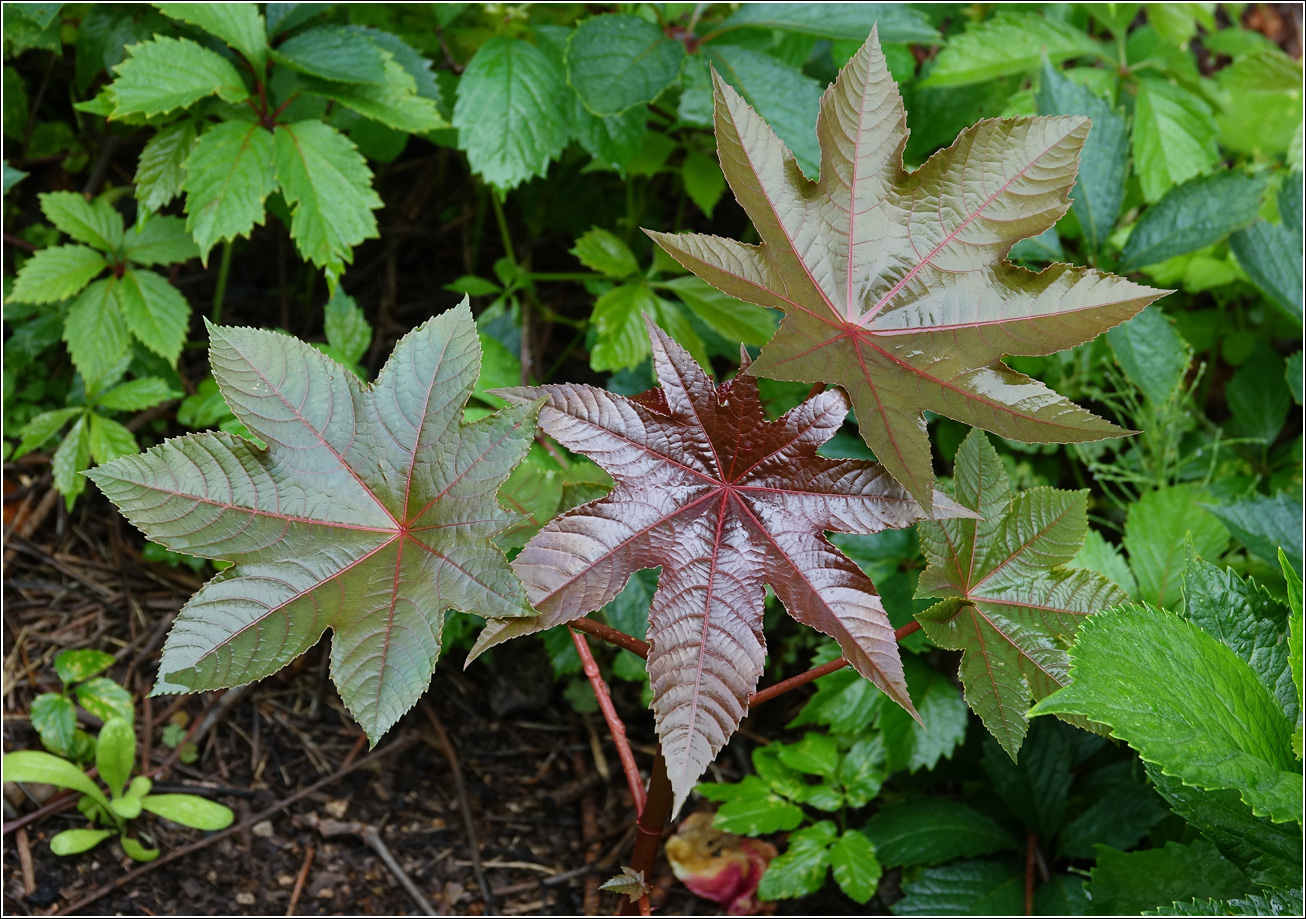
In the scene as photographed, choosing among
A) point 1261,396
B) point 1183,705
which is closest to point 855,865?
point 1183,705

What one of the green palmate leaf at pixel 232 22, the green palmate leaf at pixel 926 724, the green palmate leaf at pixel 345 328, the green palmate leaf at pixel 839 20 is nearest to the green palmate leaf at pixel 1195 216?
the green palmate leaf at pixel 839 20

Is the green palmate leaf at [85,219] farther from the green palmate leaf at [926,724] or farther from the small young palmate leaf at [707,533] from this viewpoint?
the green palmate leaf at [926,724]

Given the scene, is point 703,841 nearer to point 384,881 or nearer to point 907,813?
point 907,813

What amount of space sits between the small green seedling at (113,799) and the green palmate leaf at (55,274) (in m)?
0.71

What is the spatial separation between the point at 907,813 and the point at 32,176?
2162 mm

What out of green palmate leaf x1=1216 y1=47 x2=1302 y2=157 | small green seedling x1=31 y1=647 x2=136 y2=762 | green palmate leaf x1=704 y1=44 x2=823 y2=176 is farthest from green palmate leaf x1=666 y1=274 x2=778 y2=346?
green palmate leaf x1=1216 y1=47 x2=1302 y2=157

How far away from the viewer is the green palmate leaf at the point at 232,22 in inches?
51.0

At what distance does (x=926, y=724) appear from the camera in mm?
1306

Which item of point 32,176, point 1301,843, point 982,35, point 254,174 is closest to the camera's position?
point 1301,843

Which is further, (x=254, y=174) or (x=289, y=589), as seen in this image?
(x=254, y=174)

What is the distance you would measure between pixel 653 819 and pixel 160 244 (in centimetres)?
136

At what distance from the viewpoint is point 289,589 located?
2.13 feet

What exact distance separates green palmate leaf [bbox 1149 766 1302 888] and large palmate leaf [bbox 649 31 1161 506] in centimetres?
41

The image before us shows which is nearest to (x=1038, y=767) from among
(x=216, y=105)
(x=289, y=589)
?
(x=289, y=589)
